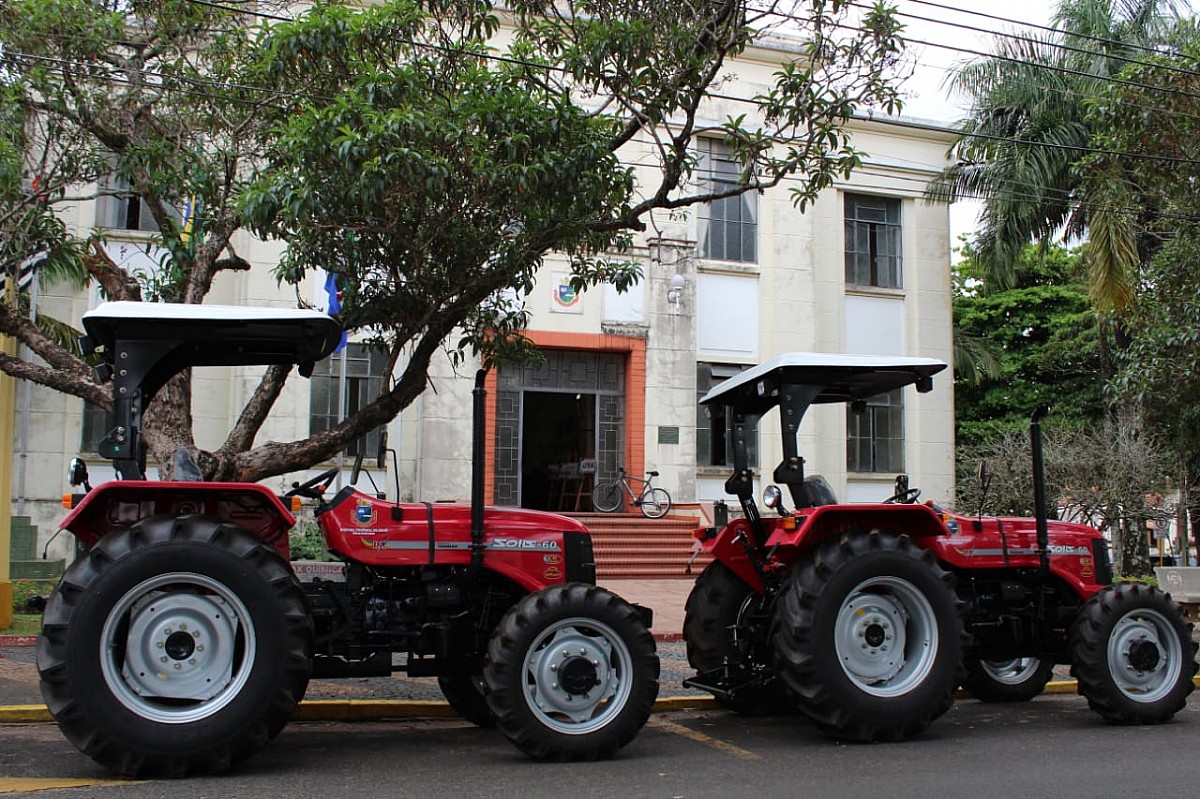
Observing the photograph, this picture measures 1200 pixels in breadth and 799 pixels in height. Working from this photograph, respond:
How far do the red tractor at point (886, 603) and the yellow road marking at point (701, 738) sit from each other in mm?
353

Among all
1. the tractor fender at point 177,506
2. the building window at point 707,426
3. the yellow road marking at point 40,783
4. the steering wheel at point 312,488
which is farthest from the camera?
the building window at point 707,426

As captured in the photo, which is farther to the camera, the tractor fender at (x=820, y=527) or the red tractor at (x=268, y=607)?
the tractor fender at (x=820, y=527)

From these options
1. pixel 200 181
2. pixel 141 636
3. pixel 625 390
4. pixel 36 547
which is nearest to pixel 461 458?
pixel 625 390

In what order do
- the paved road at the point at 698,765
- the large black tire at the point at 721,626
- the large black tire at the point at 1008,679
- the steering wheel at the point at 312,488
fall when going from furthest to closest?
1. the large black tire at the point at 1008,679
2. the large black tire at the point at 721,626
3. the steering wheel at the point at 312,488
4. the paved road at the point at 698,765

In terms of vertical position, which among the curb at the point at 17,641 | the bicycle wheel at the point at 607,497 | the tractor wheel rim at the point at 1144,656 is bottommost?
the curb at the point at 17,641

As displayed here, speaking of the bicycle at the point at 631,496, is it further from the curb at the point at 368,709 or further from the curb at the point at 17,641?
the curb at the point at 368,709

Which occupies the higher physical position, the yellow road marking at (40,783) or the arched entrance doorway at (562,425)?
the arched entrance doorway at (562,425)

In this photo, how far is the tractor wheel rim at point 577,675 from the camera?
672 centimetres

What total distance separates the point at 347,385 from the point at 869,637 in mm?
14309

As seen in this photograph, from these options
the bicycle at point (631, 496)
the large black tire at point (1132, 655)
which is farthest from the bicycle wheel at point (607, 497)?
the large black tire at point (1132, 655)

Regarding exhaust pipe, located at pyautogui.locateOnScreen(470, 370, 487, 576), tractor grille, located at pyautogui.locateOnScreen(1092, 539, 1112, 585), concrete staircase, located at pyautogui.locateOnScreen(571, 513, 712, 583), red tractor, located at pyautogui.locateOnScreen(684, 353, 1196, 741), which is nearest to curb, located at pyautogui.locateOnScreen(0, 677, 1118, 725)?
red tractor, located at pyautogui.locateOnScreen(684, 353, 1196, 741)

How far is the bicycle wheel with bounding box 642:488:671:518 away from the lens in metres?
21.3

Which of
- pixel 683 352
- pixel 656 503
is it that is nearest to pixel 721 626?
pixel 656 503

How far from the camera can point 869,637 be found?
750 cm
